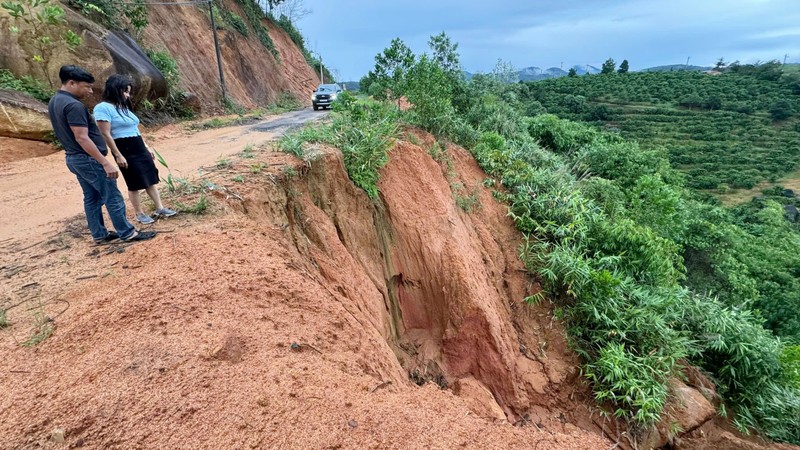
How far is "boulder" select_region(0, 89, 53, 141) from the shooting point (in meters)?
6.59

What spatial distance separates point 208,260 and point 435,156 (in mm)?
5379

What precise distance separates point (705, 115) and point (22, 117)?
5199 centimetres

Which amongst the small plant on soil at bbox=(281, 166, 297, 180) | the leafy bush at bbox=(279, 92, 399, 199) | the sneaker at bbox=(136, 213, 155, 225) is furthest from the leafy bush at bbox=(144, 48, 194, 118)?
the sneaker at bbox=(136, 213, 155, 225)

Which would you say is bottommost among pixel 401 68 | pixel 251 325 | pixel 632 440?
pixel 632 440

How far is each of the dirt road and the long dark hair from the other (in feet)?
3.87

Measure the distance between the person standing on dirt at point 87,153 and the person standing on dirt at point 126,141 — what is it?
0.10 metres

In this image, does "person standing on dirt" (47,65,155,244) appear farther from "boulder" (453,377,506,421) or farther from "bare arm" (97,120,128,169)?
"boulder" (453,377,506,421)

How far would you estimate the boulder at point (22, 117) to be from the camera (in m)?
6.59

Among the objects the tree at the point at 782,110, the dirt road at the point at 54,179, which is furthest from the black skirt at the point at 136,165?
the tree at the point at 782,110

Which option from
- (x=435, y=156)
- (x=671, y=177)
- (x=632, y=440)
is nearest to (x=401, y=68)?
(x=435, y=156)

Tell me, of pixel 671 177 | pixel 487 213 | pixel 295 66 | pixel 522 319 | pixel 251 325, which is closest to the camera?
pixel 251 325

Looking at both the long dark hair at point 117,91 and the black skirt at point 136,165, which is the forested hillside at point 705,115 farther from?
the long dark hair at point 117,91

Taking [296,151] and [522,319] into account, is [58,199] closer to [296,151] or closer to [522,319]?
[296,151]

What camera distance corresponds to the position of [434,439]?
87.8 inches
